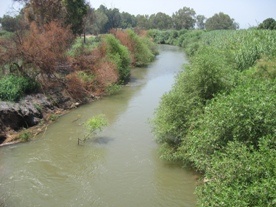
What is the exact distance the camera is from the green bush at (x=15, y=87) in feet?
53.9

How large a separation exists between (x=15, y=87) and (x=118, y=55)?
12313mm

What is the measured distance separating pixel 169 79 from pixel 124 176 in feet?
66.6

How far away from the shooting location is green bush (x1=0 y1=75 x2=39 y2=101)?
16.4 meters

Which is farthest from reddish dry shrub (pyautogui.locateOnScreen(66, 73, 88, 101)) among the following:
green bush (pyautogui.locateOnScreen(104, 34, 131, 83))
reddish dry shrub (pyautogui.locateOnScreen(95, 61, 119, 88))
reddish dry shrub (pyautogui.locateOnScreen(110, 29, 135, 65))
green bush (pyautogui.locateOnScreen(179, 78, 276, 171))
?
reddish dry shrub (pyautogui.locateOnScreen(110, 29, 135, 65))

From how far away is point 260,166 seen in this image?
6637 mm

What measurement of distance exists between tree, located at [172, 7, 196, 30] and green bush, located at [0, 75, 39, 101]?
103552mm

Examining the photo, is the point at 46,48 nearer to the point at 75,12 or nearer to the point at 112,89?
the point at 112,89

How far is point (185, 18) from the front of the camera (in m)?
116

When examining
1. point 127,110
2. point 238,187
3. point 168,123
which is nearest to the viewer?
point 238,187

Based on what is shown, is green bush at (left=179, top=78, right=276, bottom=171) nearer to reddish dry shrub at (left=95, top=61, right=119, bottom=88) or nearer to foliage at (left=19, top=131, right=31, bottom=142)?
foliage at (left=19, top=131, right=31, bottom=142)

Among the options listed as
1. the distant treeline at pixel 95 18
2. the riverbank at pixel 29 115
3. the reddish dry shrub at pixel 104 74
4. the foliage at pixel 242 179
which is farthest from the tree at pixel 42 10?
the foliage at pixel 242 179

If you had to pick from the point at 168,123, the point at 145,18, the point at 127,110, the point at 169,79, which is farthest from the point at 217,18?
the point at 168,123

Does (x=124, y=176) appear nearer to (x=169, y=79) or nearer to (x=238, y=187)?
(x=238, y=187)

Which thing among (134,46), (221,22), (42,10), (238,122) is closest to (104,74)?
(42,10)
